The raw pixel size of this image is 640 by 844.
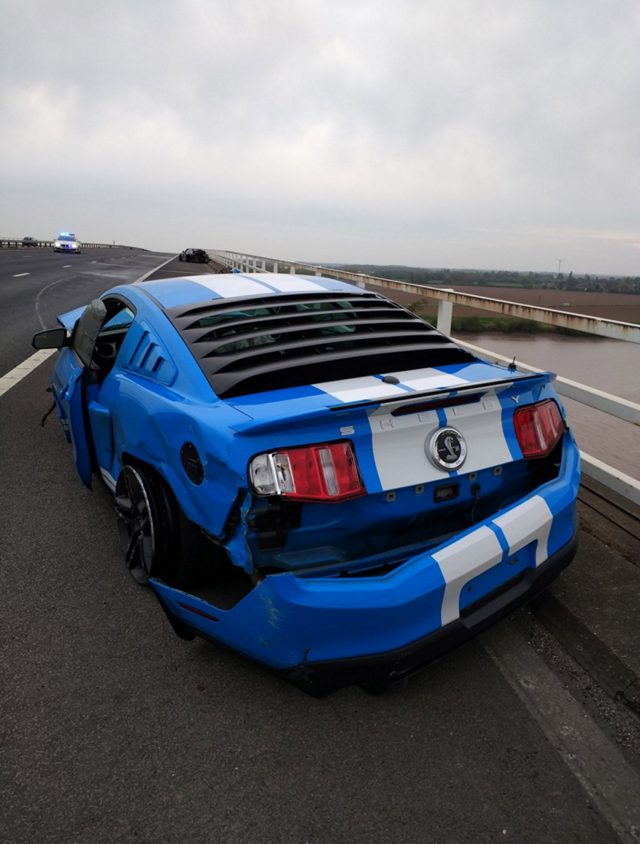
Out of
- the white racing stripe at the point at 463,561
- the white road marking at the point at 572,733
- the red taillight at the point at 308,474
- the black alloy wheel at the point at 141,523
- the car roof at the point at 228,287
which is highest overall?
the car roof at the point at 228,287

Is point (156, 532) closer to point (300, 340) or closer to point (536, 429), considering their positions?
point (300, 340)

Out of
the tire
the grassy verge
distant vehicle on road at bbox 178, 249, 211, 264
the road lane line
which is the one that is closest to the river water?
the grassy verge

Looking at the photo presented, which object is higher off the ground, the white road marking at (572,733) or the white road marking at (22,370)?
the white road marking at (22,370)

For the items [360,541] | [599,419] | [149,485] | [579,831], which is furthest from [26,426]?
[579,831]

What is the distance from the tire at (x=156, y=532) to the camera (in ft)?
8.20

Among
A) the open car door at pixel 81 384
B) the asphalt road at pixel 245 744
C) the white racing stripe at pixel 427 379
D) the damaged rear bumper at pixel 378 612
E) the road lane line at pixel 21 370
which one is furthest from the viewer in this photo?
the road lane line at pixel 21 370

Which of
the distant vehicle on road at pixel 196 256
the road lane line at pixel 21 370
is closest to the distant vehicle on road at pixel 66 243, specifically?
the distant vehicle on road at pixel 196 256

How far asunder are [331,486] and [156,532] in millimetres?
892

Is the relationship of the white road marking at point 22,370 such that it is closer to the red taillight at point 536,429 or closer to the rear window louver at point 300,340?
the rear window louver at point 300,340

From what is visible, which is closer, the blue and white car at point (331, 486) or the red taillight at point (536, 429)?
the blue and white car at point (331, 486)

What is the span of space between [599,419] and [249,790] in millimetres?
4044

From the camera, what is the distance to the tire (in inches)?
98.4

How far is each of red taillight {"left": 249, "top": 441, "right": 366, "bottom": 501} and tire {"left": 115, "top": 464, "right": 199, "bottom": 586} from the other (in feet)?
1.92

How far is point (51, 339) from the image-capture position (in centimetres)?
416
